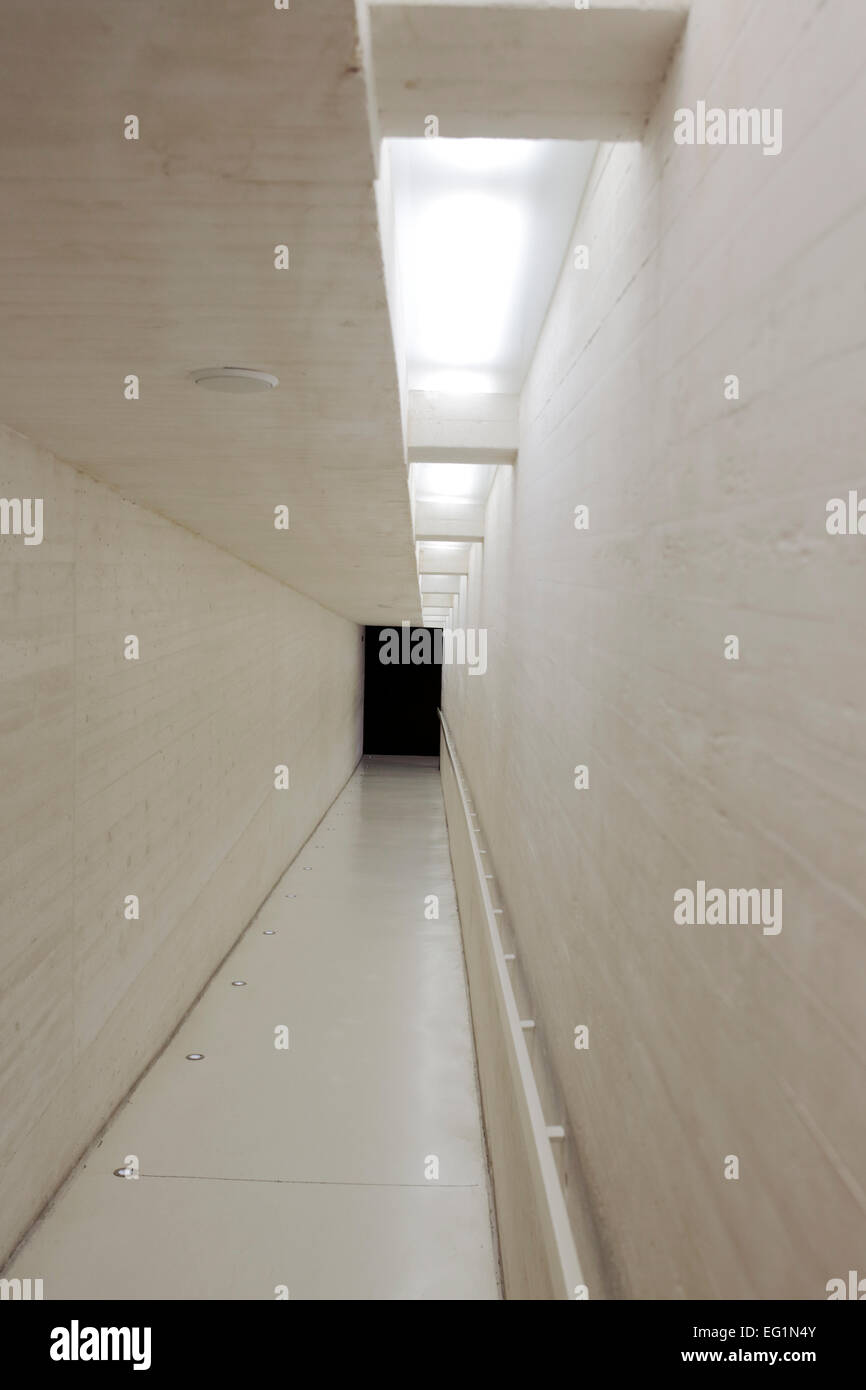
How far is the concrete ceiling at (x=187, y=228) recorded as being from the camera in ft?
3.01

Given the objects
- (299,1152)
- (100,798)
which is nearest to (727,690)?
(100,798)

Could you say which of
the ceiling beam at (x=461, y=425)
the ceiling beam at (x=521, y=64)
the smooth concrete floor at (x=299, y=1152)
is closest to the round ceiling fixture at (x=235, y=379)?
the ceiling beam at (x=521, y=64)

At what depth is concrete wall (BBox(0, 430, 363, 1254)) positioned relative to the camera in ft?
9.18

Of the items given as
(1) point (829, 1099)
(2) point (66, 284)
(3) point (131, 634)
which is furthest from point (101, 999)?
(1) point (829, 1099)

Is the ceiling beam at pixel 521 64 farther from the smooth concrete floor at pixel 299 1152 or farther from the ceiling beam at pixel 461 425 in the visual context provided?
the smooth concrete floor at pixel 299 1152

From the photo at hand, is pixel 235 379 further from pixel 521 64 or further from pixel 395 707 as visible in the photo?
pixel 395 707

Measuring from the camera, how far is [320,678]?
11117 millimetres

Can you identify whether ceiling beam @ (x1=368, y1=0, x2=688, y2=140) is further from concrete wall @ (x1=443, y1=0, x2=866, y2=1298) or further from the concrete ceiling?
the concrete ceiling

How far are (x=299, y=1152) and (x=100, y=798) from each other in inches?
63.2

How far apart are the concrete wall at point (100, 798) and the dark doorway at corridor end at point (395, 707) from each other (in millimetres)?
13338

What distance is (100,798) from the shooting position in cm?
349

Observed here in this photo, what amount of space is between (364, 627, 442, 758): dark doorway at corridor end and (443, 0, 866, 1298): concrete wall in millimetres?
17563

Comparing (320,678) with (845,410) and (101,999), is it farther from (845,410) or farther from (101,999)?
(845,410)

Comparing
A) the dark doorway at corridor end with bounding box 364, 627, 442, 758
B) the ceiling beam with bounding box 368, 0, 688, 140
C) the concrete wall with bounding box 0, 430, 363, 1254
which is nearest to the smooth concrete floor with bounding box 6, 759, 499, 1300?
the concrete wall with bounding box 0, 430, 363, 1254
